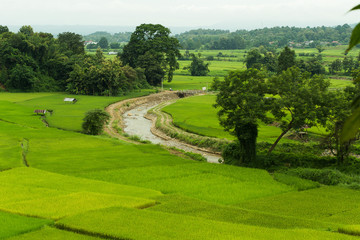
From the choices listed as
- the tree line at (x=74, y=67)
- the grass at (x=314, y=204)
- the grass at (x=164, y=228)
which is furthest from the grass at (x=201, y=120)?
the grass at (x=164, y=228)

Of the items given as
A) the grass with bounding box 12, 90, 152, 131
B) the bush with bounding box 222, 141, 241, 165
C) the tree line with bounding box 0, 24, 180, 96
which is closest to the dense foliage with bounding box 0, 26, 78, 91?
the tree line with bounding box 0, 24, 180, 96

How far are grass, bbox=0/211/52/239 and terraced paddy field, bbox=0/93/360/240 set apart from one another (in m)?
0.03

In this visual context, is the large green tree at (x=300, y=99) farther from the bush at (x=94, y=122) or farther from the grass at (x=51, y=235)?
the bush at (x=94, y=122)

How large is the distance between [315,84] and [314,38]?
175 meters

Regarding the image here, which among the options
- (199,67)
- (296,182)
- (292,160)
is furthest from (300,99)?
(199,67)

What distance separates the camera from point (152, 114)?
5597 cm

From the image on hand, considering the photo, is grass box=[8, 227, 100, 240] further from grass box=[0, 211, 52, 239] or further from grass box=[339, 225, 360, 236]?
grass box=[339, 225, 360, 236]

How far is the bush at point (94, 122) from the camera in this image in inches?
1577

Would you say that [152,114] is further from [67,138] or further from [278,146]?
[278,146]

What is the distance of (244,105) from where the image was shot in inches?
1141

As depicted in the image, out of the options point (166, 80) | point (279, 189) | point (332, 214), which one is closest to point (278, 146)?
point (279, 189)

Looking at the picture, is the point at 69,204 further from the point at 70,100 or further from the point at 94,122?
the point at 70,100

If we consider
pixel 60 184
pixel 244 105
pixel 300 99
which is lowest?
pixel 60 184

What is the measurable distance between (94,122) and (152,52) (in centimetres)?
4357
